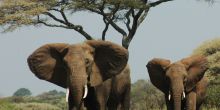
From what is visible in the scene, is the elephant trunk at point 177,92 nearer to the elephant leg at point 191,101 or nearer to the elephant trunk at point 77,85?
the elephant leg at point 191,101

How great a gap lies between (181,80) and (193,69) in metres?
1.16

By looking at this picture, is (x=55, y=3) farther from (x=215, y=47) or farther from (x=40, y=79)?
(x=40, y=79)

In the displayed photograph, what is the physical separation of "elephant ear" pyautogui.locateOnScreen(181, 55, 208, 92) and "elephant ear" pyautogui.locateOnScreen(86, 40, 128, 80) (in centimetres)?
298

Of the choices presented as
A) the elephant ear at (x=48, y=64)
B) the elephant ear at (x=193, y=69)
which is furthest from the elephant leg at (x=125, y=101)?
the elephant ear at (x=48, y=64)

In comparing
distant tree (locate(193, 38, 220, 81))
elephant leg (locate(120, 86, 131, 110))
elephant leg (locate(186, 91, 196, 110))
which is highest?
elephant leg (locate(186, 91, 196, 110))

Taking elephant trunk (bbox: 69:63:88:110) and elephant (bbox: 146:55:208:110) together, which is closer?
elephant trunk (bbox: 69:63:88:110)

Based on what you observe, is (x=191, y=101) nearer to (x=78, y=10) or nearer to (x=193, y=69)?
(x=193, y=69)

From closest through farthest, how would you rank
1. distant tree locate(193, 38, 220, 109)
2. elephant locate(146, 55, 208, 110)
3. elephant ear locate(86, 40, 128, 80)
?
elephant ear locate(86, 40, 128, 80)
elephant locate(146, 55, 208, 110)
distant tree locate(193, 38, 220, 109)

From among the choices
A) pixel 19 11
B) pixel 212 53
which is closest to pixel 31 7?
pixel 19 11

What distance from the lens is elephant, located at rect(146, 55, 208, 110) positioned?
1608 cm

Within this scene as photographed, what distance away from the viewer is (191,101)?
55.0 feet

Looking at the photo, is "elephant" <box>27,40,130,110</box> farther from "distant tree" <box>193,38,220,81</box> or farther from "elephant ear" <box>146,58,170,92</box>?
"distant tree" <box>193,38,220,81</box>

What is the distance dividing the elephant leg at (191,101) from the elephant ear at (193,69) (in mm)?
183

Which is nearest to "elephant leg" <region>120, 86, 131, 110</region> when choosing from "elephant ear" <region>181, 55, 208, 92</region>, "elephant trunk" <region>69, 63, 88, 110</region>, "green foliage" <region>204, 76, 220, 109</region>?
"elephant ear" <region>181, 55, 208, 92</region>
